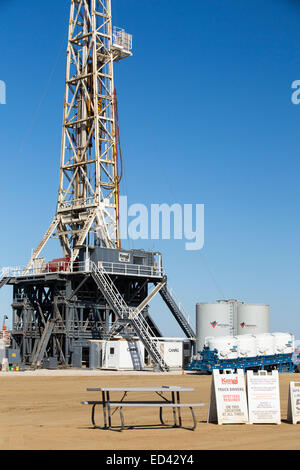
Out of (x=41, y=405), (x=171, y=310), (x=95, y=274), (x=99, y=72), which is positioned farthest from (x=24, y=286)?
(x=41, y=405)

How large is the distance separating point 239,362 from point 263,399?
2139 cm

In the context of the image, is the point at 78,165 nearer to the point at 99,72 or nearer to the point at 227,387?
the point at 99,72

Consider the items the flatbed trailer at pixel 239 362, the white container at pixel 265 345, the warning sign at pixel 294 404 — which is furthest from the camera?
the white container at pixel 265 345

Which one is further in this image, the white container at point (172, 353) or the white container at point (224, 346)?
the white container at point (172, 353)

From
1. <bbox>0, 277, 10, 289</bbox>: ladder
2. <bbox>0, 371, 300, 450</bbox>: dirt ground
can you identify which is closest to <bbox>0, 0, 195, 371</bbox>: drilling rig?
<bbox>0, 277, 10, 289</bbox>: ladder

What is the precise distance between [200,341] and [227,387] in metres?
27.2

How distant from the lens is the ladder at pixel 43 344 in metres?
38.0

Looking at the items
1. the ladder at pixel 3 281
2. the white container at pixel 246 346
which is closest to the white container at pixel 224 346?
the white container at pixel 246 346

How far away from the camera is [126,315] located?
120 feet

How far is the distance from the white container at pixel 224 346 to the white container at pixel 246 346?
0.30m

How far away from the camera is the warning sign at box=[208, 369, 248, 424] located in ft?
41.1

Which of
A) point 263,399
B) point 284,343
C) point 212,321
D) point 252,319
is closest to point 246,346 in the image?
point 284,343

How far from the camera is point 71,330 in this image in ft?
127

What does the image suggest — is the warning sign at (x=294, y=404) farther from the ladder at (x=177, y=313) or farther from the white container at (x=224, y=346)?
the ladder at (x=177, y=313)
